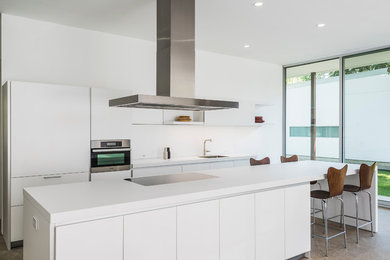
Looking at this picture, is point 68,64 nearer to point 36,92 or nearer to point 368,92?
point 36,92

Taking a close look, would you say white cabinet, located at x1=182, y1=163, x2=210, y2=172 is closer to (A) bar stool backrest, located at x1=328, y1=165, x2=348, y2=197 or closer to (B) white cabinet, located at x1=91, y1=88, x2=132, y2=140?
(B) white cabinet, located at x1=91, y1=88, x2=132, y2=140

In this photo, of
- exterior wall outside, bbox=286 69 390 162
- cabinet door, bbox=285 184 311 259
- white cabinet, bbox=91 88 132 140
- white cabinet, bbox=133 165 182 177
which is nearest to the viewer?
cabinet door, bbox=285 184 311 259

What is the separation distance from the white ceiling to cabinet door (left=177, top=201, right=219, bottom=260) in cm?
250

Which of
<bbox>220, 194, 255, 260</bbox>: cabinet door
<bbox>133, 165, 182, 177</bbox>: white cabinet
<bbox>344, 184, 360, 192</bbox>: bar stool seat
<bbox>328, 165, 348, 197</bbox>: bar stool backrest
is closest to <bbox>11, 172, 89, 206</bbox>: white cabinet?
<bbox>133, 165, 182, 177</bbox>: white cabinet

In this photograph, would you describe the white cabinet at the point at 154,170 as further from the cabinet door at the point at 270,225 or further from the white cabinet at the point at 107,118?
the cabinet door at the point at 270,225

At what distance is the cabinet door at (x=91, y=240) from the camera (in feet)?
6.28

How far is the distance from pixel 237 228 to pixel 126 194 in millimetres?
1076

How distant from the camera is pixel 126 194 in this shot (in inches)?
93.7

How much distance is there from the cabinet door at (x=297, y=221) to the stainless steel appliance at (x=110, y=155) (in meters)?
2.33

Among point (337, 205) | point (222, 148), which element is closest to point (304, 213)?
point (337, 205)

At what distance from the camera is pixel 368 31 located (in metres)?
4.88

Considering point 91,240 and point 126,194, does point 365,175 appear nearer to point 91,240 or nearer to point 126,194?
point 126,194

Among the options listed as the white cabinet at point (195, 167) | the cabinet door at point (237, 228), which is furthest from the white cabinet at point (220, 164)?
the cabinet door at point (237, 228)

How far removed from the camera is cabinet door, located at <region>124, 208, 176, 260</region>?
2186mm
